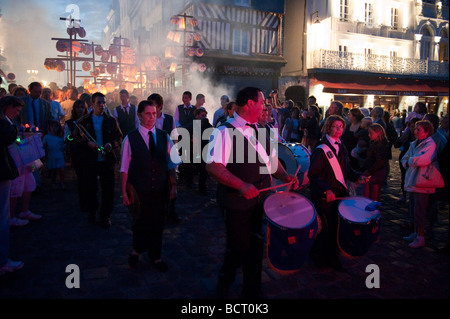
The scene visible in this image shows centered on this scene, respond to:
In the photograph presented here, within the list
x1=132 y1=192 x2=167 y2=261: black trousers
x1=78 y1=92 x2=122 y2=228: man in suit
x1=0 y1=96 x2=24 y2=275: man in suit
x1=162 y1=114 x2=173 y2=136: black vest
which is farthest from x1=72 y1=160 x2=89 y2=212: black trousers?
x1=132 y1=192 x2=167 y2=261: black trousers

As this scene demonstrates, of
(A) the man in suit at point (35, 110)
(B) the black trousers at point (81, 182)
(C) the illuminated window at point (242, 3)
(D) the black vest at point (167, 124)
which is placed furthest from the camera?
(C) the illuminated window at point (242, 3)

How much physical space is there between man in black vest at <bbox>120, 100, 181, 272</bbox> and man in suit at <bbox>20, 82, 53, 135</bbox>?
427 cm

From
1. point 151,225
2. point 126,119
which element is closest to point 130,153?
point 151,225

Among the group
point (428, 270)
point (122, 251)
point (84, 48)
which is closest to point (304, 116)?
point (428, 270)

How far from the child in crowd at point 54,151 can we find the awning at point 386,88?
16621 mm

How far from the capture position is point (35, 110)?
22.8 ft

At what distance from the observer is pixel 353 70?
69.1 ft

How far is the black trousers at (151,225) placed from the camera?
11.9 ft

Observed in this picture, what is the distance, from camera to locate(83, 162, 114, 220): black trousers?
16.2 ft

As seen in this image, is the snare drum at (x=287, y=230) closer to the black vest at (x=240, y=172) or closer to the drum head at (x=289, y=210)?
the drum head at (x=289, y=210)

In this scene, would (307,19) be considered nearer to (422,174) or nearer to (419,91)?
(419,91)

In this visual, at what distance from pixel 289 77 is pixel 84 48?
524 inches

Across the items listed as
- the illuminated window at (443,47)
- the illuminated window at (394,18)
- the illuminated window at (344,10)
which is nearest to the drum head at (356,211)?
the illuminated window at (344,10)

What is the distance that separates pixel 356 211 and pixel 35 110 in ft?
21.7
